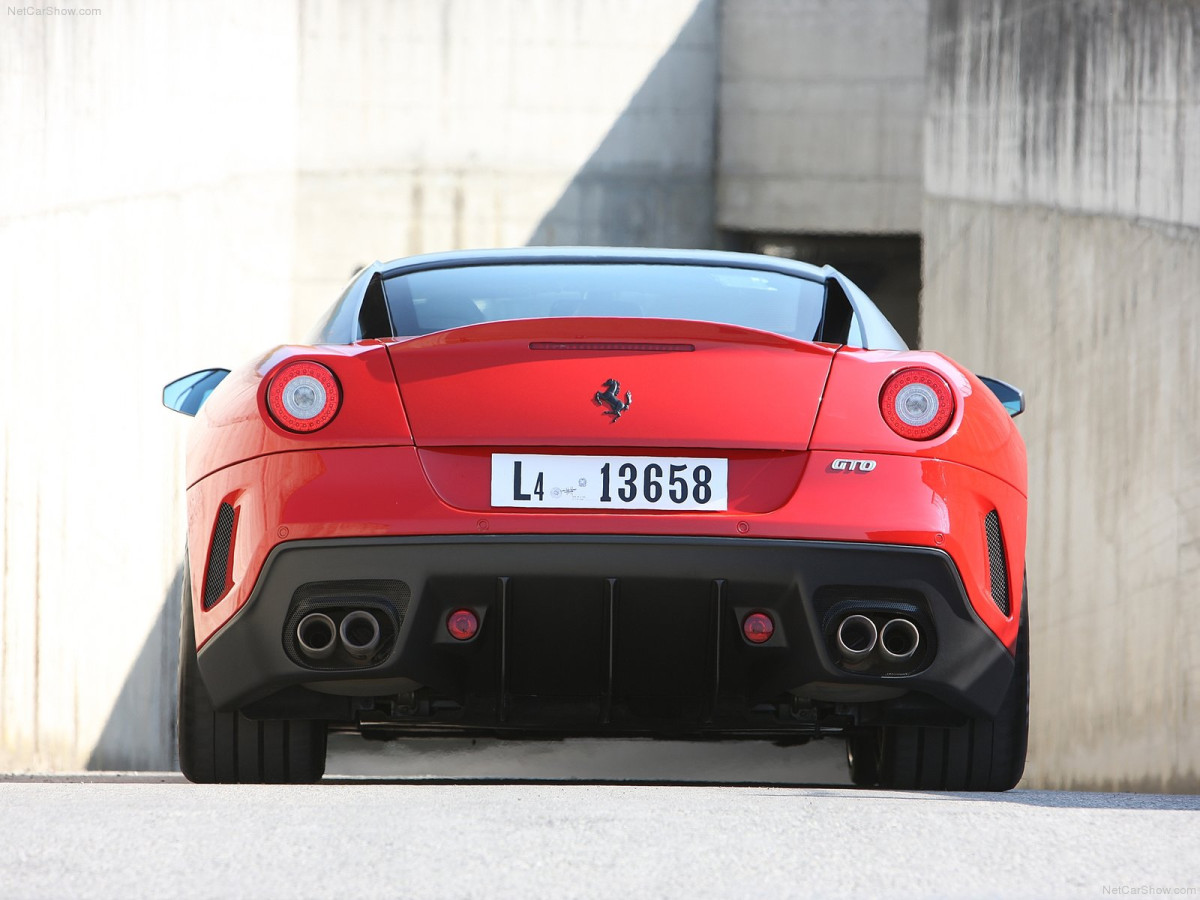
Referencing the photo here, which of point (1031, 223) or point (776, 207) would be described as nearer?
point (1031, 223)

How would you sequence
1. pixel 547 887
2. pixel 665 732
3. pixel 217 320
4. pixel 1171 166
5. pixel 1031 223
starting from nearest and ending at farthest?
pixel 547 887 < pixel 665 732 < pixel 1171 166 < pixel 1031 223 < pixel 217 320

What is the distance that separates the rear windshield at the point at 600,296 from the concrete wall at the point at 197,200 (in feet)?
21.4

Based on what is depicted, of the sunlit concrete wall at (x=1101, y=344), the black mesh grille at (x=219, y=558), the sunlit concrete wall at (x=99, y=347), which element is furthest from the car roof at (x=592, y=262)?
the sunlit concrete wall at (x=99, y=347)

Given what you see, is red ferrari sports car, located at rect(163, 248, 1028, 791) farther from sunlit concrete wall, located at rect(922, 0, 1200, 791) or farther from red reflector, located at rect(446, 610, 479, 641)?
sunlit concrete wall, located at rect(922, 0, 1200, 791)

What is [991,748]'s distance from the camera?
3852mm

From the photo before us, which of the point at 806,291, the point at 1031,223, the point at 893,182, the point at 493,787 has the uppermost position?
the point at 893,182

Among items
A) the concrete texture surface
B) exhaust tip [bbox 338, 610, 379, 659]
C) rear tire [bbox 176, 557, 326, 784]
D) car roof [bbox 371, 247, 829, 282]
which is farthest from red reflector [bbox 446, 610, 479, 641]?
car roof [bbox 371, 247, 829, 282]

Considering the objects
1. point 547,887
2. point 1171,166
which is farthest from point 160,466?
point 547,887

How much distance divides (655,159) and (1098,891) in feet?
58.5

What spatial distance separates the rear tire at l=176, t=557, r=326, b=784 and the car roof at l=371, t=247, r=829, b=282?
955mm

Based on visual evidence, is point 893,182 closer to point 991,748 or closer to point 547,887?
point 991,748

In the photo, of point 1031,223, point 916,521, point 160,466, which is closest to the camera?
point 916,521

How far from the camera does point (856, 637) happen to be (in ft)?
11.1

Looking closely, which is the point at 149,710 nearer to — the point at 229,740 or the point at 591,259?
the point at 229,740
